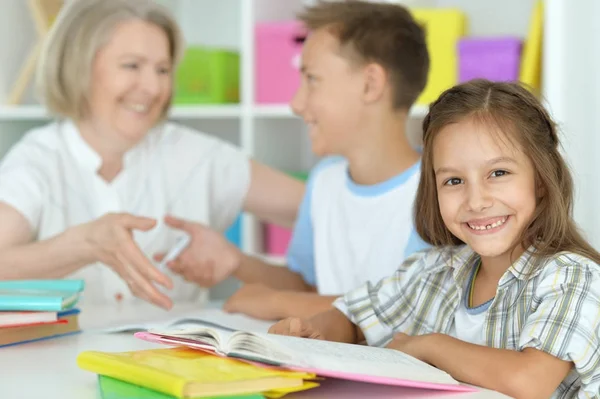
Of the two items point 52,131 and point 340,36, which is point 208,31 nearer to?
point 52,131

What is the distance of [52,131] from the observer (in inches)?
86.2

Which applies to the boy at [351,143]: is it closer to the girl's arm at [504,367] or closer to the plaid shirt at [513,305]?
the plaid shirt at [513,305]

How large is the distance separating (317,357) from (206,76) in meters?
2.07

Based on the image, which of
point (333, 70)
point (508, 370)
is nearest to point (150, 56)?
point (333, 70)

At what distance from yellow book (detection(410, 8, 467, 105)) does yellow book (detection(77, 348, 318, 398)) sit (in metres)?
1.72

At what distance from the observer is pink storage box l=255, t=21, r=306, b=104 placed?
2.79 metres

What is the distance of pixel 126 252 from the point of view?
5.35ft

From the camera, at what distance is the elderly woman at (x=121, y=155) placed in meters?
2.12

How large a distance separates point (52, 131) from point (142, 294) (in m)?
0.72

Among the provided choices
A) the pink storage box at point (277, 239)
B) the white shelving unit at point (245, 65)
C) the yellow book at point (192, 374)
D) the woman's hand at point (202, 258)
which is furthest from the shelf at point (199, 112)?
the yellow book at point (192, 374)

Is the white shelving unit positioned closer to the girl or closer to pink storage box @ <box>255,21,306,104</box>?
pink storage box @ <box>255,21,306,104</box>

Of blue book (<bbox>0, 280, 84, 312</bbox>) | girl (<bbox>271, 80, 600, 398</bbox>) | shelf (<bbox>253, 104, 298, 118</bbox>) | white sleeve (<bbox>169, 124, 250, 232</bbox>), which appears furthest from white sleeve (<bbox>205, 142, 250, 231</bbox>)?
girl (<bbox>271, 80, 600, 398</bbox>)

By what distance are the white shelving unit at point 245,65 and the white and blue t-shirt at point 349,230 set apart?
73cm

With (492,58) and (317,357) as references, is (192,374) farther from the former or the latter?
(492,58)
